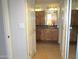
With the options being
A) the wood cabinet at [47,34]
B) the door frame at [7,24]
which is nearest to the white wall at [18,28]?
the door frame at [7,24]

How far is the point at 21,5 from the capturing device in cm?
315

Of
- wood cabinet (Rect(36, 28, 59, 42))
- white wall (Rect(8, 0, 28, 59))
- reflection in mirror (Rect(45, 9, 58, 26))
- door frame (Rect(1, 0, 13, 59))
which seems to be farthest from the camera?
reflection in mirror (Rect(45, 9, 58, 26))

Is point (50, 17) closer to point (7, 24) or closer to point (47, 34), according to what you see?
point (47, 34)

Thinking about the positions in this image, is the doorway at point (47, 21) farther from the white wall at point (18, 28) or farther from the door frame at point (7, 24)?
the door frame at point (7, 24)

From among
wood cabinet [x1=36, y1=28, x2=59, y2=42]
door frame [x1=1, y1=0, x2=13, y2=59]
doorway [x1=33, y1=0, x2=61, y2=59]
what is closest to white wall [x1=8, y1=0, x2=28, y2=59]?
door frame [x1=1, y1=0, x2=13, y2=59]

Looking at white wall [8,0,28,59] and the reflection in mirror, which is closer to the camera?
white wall [8,0,28,59]

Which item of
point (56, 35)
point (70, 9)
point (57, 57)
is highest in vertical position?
point (70, 9)

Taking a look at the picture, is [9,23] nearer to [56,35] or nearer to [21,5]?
[21,5]

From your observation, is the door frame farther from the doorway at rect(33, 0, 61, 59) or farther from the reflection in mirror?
the reflection in mirror

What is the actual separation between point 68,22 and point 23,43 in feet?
4.16

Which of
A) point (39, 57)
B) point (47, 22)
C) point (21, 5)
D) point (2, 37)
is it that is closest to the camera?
point (21, 5)

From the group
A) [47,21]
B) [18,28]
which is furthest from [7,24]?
Answer: [47,21]

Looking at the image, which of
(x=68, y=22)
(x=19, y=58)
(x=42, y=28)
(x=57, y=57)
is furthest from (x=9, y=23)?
(x=42, y=28)

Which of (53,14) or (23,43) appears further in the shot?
(53,14)
